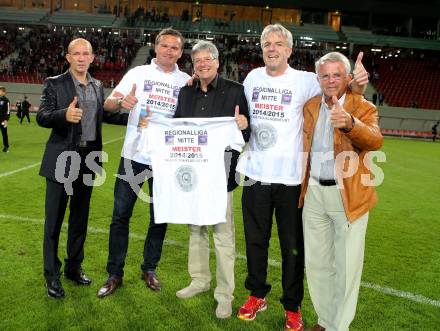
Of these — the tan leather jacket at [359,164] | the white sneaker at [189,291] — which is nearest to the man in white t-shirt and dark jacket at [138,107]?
the white sneaker at [189,291]

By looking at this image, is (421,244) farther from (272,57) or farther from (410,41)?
(410,41)

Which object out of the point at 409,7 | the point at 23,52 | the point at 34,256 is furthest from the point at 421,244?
the point at 409,7

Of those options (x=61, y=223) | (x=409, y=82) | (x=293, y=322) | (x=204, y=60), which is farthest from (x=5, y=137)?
(x=409, y=82)

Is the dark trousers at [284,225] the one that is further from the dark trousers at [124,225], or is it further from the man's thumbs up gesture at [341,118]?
the dark trousers at [124,225]

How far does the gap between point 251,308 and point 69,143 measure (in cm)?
217

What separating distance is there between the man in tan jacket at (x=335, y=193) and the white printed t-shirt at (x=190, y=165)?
69 centimetres

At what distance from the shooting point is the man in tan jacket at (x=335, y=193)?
12.1 ft

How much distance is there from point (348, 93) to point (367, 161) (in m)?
0.54

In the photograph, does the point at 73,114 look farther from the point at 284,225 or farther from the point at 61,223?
the point at 284,225

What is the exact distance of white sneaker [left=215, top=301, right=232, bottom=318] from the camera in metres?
4.28

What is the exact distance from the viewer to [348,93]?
377 cm

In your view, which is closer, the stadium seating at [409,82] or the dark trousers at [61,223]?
the dark trousers at [61,223]

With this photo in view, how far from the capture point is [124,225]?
483cm

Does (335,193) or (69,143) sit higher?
(69,143)
